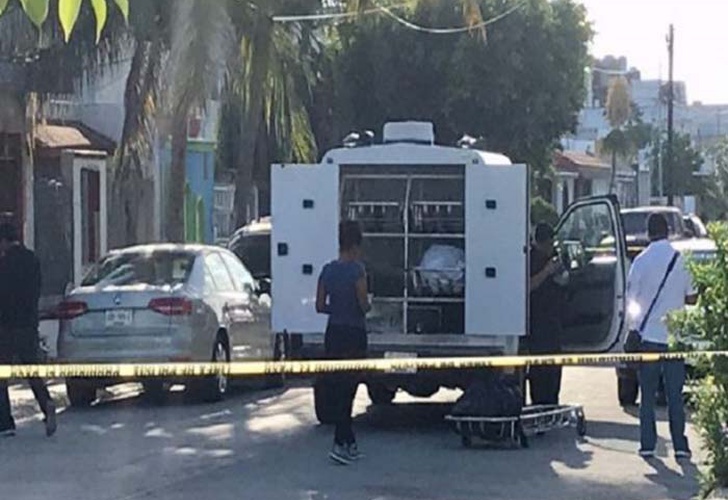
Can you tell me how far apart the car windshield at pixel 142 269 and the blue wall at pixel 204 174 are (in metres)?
19.6

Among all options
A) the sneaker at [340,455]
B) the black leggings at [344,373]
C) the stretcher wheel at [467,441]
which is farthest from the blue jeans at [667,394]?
the sneaker at [340,455]

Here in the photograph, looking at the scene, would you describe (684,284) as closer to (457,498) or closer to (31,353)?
(457,498)

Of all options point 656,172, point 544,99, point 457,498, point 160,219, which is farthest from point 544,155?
point 656,172

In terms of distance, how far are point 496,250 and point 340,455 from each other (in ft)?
8.91

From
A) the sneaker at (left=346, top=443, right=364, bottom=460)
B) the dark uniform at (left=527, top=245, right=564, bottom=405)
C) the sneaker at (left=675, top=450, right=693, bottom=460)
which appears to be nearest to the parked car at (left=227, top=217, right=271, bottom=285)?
the dark uniform at (left=527, top=245, right=564, bottom=405)

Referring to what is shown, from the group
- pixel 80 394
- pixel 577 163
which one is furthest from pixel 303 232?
pixel 577 163

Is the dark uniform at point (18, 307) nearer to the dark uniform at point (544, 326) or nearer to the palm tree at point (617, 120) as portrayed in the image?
the dark uniform at point (544, 326)

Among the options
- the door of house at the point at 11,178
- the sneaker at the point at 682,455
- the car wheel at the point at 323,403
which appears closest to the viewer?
the sneaker at the point at 682,455

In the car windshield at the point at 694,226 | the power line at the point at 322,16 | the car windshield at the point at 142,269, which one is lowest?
the car windshield at the point at 142,269

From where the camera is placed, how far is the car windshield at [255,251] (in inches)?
799

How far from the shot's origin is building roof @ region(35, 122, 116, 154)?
28.3 meters

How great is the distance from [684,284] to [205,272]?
19.0 feet

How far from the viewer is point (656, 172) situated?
78.6m

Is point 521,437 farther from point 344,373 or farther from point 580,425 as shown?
point 344,373
